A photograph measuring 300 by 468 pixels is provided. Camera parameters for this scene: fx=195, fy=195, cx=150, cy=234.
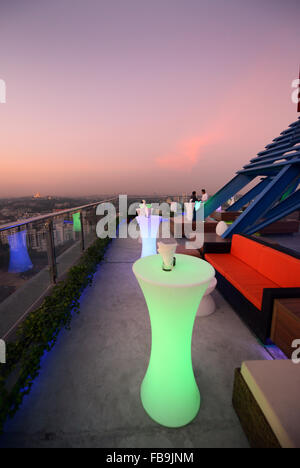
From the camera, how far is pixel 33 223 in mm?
2375

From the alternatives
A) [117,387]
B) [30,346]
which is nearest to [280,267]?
[117,387]

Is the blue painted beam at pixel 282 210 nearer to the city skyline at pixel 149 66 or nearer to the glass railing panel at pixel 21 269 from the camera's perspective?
the glass railing panel at pixel 21 269

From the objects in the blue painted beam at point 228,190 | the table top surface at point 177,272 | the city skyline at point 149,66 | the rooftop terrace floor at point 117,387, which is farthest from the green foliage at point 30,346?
the blue painted beam at point 228,190

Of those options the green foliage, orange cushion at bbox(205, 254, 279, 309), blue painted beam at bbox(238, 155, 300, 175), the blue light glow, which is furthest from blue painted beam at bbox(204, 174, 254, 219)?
the blue light glow

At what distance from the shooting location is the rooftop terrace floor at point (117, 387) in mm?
1321

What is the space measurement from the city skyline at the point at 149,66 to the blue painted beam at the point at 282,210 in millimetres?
6453

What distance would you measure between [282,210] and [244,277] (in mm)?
4241

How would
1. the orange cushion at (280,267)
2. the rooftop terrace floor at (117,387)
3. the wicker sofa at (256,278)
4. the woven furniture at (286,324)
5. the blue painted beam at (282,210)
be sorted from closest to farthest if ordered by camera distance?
the rooftop terrace floor at (117,387)
the woven furniture at (286,324)
the wicker sofa at (256,278)
the orange cushion at (280,267)
the blue painted beam at (282,210)

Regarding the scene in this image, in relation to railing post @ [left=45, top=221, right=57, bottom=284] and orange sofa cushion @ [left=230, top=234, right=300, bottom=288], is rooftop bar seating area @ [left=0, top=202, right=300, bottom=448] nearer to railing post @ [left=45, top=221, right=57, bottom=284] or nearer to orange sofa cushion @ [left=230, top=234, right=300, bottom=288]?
orange sofa cushion @ [left=230, top=234, right=300, bottom=288]

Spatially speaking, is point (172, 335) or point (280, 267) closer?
point (172, 335)

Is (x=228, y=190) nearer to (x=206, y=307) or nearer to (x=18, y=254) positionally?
(x=206, y=307)

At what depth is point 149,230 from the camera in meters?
4.32

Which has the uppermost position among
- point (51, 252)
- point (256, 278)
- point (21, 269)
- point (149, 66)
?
point (149, 66)
